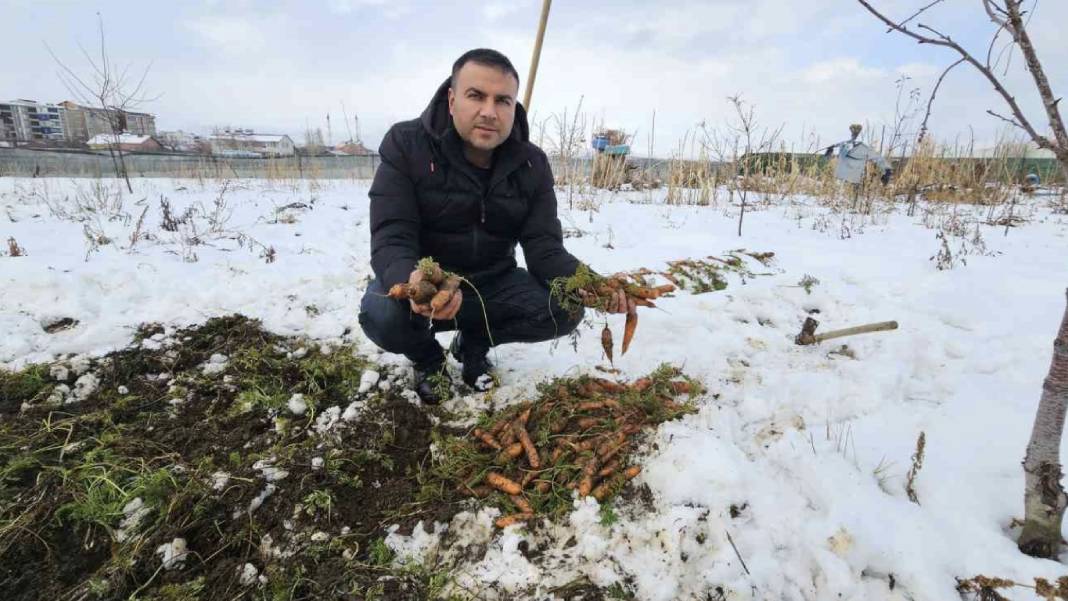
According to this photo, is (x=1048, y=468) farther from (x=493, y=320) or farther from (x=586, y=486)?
(x=493, y=320)

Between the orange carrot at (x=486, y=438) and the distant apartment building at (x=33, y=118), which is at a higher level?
the distant apartment building at (x=33, y=118)

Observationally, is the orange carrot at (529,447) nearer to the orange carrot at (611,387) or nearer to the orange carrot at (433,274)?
the orange carrot at (611,387)

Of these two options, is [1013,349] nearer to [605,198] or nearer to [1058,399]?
[1058,399]

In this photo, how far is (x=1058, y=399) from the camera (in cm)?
129

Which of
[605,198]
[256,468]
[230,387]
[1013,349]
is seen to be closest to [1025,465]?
[1013,349]

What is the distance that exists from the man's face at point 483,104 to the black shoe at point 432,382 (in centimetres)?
102

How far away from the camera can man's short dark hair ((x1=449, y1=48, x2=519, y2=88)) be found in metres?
2.04

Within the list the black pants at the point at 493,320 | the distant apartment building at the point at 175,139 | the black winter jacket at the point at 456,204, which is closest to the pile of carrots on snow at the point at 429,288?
the black winter jacket at the point at 456,204

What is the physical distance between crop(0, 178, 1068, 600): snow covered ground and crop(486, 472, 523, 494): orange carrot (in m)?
0.13

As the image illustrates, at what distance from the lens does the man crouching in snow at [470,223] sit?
6.86 feet

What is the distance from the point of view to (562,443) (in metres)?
1.91

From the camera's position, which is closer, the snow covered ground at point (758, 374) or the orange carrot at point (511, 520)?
the snow covered ground at point (758, 374)

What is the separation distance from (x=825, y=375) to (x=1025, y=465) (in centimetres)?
105

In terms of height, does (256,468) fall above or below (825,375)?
below
